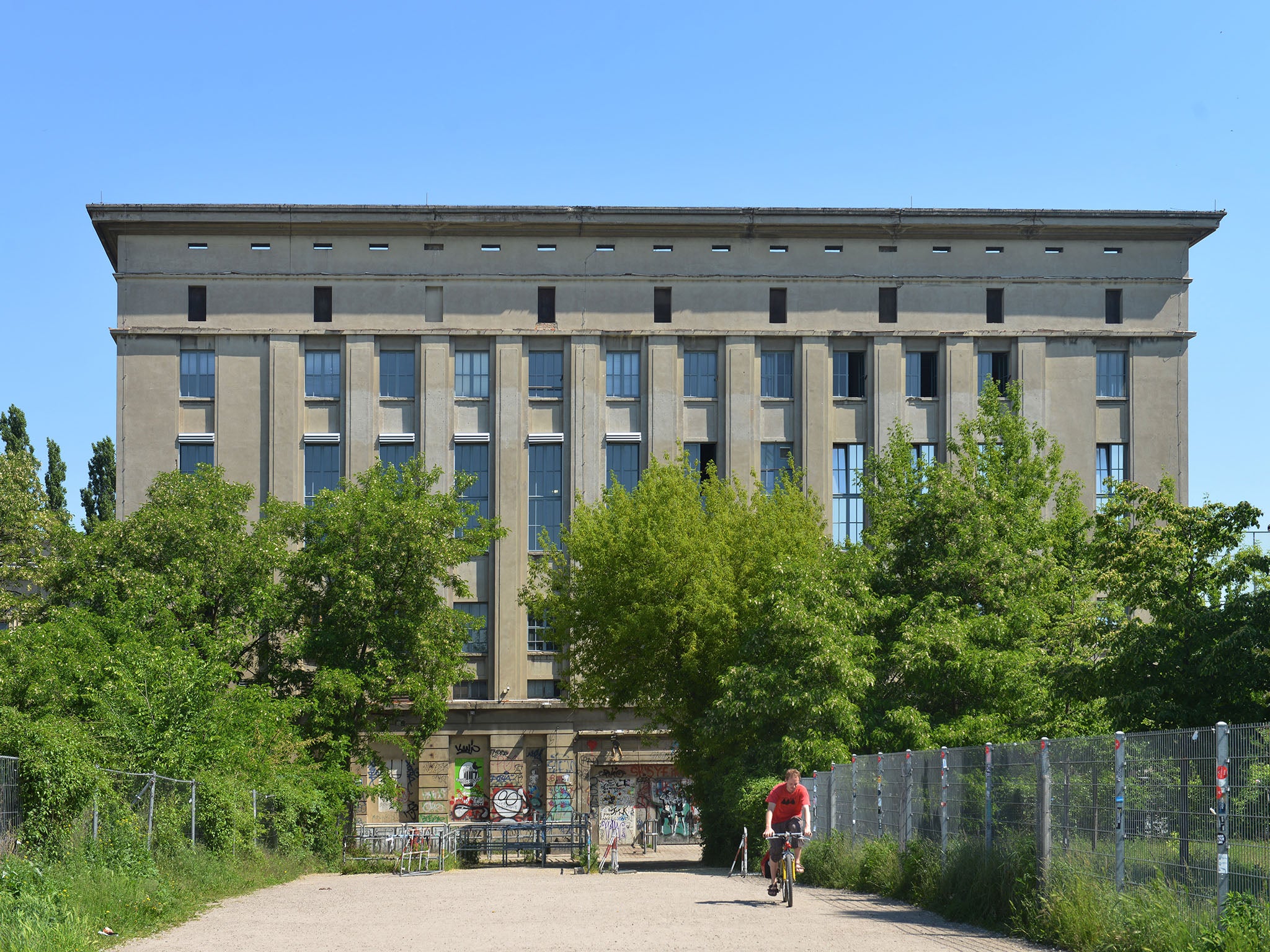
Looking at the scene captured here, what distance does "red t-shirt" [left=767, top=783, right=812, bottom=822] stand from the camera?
19297mm

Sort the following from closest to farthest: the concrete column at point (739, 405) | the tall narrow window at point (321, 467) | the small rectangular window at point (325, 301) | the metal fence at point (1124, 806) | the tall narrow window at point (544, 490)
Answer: the metal fence at point (1124, 806)
the tall narrow window at point (321, 467)
the tall narrow window at point (544, 490)
the concrete column at point (739, 405)
the small rectangular window at point (325, 301)

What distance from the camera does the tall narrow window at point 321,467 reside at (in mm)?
57469

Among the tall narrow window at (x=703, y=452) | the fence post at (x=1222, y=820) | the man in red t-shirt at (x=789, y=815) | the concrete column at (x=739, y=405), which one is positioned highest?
the concrete column at (x=739, y=405)

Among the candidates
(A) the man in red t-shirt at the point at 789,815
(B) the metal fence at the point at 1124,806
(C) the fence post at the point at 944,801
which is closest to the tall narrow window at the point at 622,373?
(B) the metal fence at the point at 1124,806

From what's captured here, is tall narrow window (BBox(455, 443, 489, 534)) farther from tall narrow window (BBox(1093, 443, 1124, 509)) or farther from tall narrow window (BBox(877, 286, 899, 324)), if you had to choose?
tall narrow window (BBox(1093, 443, 1124, 509))

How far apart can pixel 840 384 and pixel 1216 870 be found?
4815 centimetres

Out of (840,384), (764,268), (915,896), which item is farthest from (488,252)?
(915,896)

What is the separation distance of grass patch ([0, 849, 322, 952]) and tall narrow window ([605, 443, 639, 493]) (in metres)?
35.9

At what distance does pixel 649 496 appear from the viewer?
4519cm

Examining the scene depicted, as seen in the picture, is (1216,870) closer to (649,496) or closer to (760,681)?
(760,681)

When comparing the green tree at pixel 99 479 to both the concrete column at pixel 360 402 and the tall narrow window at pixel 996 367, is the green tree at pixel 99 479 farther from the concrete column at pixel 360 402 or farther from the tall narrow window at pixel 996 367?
the tall narrow window at pixel 996 367

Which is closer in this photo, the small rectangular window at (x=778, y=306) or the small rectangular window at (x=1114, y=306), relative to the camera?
the small rectangular window at (x=778, y=306)

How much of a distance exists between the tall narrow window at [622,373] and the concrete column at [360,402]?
938 centimetres

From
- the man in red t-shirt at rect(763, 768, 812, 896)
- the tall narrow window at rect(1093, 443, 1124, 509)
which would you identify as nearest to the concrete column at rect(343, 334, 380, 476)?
the tall narrow window at rect(1093, 443, 1124, 509)
